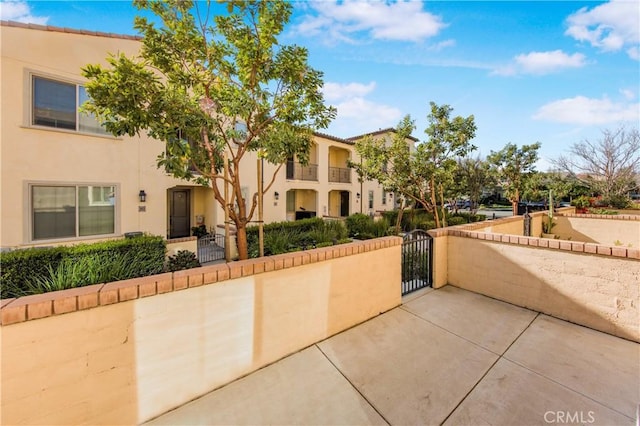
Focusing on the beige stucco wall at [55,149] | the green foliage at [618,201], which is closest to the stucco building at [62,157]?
the beige stucco wall at [55,149]

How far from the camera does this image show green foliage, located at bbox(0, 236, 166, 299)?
14.6ft

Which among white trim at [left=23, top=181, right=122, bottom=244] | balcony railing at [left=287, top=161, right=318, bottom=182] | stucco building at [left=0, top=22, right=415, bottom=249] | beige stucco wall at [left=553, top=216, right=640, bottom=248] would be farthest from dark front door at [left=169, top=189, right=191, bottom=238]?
beige stucco wall at [left=553, top=216, right=640, bottom=248]

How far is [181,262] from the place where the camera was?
7117 millimetres

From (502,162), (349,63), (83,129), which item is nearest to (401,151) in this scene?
(349,63)

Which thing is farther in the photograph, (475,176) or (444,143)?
(475,176)

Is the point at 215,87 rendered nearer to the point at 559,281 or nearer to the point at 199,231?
the point at 559,281

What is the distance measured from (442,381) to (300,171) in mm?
13725

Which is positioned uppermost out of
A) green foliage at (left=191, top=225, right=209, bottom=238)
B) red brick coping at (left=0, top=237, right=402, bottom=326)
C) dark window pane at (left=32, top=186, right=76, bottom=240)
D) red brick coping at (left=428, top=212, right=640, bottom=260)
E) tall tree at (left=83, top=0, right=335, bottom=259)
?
tall tree at (left=83, top=0, right=335, bottom=259)

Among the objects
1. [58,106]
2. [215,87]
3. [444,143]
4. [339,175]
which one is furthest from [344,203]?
[215,87]

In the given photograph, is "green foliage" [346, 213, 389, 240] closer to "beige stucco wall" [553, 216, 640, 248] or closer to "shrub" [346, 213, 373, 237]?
"shrub" [346, 213, 373, 237]

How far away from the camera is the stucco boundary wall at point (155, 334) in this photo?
6.48 feet

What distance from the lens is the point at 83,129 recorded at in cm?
782

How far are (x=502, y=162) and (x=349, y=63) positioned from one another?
1200 centimetres

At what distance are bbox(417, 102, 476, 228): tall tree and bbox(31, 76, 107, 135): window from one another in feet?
37.2
